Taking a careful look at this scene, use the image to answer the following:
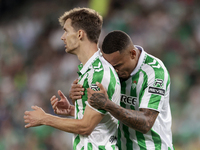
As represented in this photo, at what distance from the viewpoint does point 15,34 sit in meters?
6.98

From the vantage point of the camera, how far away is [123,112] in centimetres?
193

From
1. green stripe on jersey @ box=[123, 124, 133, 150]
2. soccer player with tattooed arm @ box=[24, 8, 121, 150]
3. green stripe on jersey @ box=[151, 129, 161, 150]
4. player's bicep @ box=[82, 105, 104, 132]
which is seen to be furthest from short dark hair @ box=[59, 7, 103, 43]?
green stripe on jersey @ box=[151, 129, 161, 150]

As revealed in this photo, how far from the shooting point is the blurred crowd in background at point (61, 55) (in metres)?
5.16

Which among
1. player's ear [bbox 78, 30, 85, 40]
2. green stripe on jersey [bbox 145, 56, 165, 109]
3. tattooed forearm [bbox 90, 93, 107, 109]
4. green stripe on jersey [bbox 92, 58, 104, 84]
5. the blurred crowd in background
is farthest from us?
the blurred crowd in background

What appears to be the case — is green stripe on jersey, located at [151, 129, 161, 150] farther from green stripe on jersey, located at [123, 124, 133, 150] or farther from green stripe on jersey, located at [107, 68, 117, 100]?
green stripe on jersey, located at [107, 68, 117, 100]

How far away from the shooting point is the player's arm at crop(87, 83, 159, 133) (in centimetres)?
186

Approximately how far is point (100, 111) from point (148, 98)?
431mm

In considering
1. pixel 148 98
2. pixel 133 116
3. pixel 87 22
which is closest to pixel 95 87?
pixel 133 116

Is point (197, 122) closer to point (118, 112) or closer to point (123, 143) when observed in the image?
point (123, 143)

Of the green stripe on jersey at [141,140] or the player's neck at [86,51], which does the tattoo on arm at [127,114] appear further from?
the player's neck at [86,51]

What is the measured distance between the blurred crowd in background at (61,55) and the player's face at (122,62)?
10.1 ft

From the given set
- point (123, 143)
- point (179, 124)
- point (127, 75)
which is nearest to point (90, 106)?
point (127, 75)

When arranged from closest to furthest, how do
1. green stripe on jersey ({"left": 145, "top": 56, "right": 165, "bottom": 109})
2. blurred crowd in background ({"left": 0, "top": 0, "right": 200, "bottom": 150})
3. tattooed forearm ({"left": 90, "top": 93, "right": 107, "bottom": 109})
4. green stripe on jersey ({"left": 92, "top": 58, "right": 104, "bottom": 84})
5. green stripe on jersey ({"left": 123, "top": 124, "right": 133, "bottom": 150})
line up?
tattooed forearm ({"left": 90, "top": 93, "right": 107, "bottom": 109})
green stripe on jersey ({"left": 92, "top": 58, "right": 104, "bottom": 84})
green stripe on jersey ({"left": 145, "top": 56, "right": 165, "bottom": 109})
green stripe on jersey ({"left": 123, "top": 124, "right": 133, "bottom": 150})
blurred crowd in background ({"left": 0, "top": 0, "right": 200, "bottom": 150})

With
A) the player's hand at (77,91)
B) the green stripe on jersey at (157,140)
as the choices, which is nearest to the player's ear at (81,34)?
the player's hand at (77,91)
